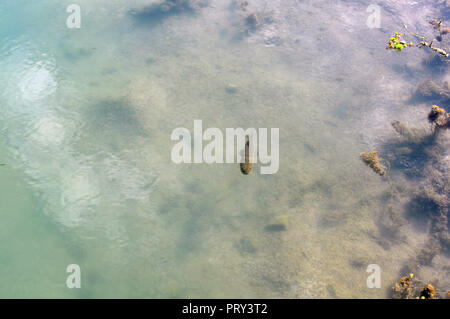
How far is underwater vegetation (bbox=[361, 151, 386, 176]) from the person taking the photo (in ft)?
26.9

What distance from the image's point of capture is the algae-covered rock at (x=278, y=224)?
24.4 feet

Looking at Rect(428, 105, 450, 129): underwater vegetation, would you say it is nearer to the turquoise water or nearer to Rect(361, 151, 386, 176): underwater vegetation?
the turquoise water

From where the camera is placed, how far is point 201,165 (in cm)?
863

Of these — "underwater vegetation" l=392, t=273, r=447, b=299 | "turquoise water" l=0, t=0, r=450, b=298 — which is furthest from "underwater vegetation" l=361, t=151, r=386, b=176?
"underwater vegetation" l=392, t=273, r=447, b=299

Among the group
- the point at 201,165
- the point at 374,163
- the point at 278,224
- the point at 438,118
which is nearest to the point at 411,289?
the point at 278,224

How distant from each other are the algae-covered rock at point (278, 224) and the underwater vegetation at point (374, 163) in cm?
281

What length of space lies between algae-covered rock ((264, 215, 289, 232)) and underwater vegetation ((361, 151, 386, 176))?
2.81 metres

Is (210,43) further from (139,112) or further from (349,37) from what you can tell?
(349,37)

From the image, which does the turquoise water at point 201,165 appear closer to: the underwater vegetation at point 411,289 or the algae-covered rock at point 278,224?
the algae-covered rock at point 278,224

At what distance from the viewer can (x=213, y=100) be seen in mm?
10062

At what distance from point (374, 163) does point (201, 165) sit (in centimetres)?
469

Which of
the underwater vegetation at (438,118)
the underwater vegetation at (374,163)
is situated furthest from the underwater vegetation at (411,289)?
the underwater vegetation at (438,118)

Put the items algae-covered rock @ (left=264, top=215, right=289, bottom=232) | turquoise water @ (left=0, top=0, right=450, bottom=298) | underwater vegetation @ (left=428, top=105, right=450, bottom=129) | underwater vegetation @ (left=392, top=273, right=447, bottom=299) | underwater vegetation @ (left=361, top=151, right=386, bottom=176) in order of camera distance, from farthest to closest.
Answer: underwater vegetation @ (left=428, top=105, right=450, bottom=129) → underwater vegetation @ (left=361, top=151, right=386, bottom=176) → algae-covered rock @ (left=264, top=215, right=289, bottom=232) → turquoise water @ (left=0, top=0, right=450, bottom=298) → underwater vegetation @ (left=392, top=273, right=447, bottom=299)
